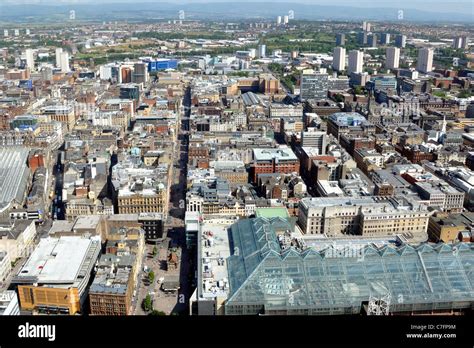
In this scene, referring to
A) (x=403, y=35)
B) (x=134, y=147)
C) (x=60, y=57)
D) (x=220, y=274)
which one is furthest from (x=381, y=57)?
(x=220, y=274)

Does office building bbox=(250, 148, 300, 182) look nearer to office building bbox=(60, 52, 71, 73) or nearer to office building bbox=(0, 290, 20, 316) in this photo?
office building bbox=(0, 290, 20, 316)

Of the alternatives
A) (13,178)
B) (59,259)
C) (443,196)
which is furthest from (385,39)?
(59,259)

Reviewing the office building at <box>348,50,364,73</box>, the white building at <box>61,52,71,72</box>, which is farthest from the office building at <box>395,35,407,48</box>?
the white building at <box>61,52,71,72</box>

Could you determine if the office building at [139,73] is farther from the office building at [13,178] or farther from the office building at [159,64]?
the office building at [13,178]

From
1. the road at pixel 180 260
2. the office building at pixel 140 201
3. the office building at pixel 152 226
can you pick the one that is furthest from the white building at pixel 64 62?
the office building at pixel 152 226

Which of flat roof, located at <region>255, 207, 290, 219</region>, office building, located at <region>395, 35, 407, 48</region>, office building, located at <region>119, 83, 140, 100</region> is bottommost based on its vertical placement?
flat roof, located at <region>255, 207, 290, 219</region>

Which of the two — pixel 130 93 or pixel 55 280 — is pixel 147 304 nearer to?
pixel 55 280
